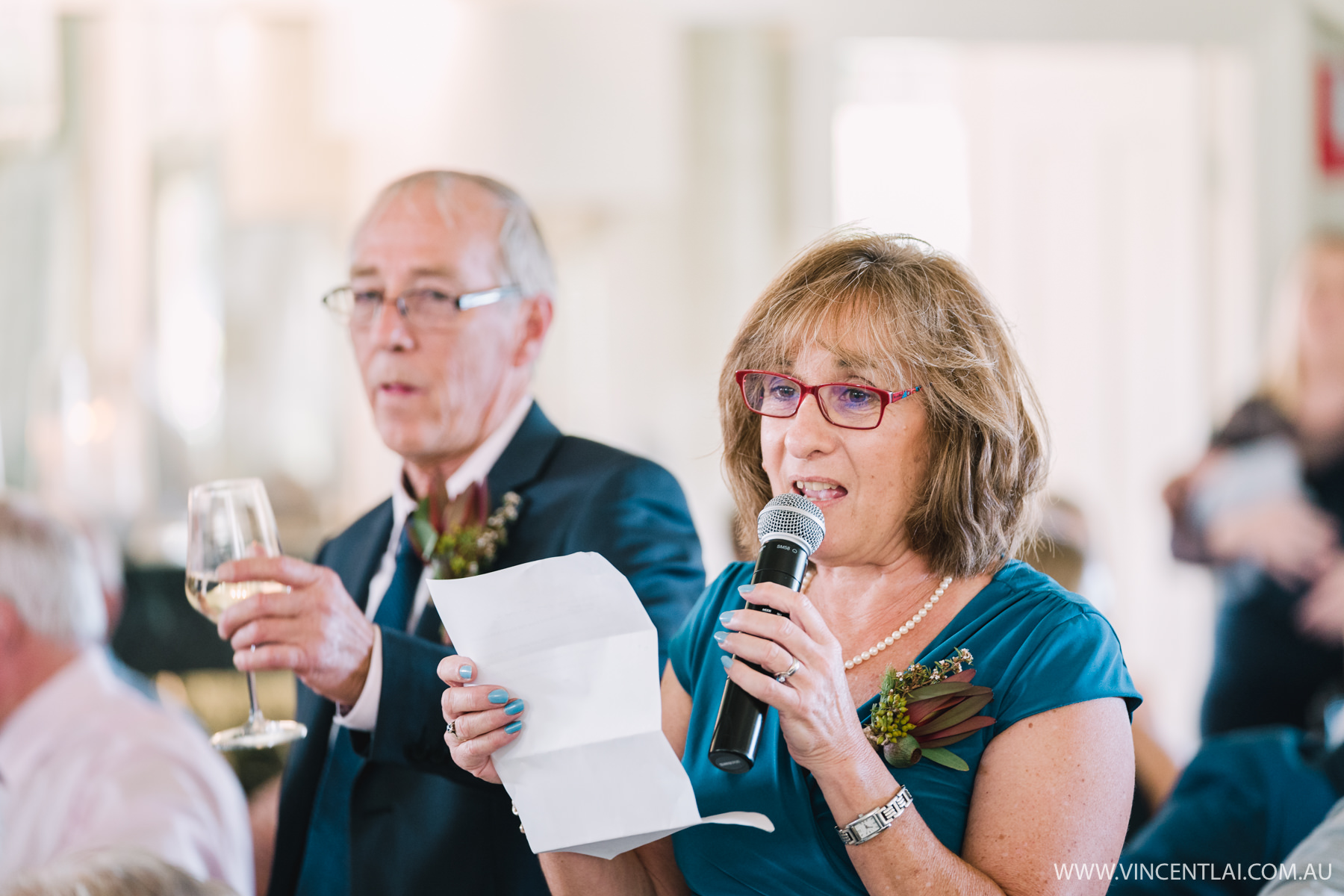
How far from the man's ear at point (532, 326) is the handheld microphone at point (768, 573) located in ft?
2.30

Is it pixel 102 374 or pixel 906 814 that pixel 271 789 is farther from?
pixel 102 374

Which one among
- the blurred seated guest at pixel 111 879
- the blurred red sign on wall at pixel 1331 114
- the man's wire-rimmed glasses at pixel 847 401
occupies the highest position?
the blurred red sign on wall at pixel 1331 114

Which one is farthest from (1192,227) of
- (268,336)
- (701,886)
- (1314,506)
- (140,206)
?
(701,886)

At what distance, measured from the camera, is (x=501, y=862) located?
1.56 metres

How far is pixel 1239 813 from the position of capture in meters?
1.76

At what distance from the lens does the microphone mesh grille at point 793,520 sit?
1.18 m

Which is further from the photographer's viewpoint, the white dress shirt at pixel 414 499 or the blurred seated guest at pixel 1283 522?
the blurred seated guest at pixel 1283 522

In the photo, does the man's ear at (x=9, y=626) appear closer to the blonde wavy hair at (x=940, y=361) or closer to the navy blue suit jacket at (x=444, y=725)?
the navy blue suit jacket at (x=444, y=725)

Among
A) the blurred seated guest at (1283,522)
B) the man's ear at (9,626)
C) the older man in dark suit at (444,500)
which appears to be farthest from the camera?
the blurred seated guest at (1283,522)

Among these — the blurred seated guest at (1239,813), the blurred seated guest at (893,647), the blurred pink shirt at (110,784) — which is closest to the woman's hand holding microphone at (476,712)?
the blurred seated guest at (893,647)

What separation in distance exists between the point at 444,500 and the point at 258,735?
40cm

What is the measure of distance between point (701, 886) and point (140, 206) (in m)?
4.56

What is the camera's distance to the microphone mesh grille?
1.18 m

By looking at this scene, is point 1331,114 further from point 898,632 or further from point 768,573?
point 768,573
